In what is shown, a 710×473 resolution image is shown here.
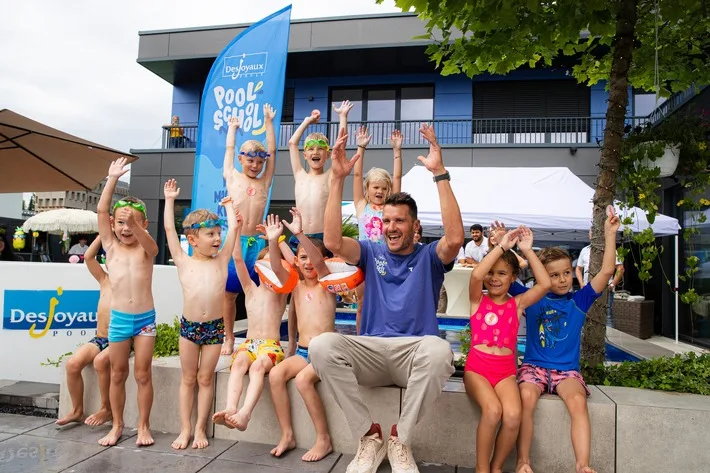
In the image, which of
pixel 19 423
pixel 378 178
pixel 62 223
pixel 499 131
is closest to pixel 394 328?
pixel 378 178

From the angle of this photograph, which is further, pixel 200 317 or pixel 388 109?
pixel 388 109

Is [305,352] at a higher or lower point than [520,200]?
lower

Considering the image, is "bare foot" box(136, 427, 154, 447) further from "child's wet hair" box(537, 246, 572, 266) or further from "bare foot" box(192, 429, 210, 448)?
"child's wet hair" box(537, 246, 572, 266)

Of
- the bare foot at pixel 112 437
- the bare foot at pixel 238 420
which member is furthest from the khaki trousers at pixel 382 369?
the bare foot at pixel 112 437

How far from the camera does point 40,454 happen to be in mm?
3359

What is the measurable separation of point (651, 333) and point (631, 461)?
7.43 meters

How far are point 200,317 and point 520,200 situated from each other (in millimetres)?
5863

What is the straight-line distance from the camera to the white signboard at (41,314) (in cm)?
529

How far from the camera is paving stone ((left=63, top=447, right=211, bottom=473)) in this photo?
3.12 metres

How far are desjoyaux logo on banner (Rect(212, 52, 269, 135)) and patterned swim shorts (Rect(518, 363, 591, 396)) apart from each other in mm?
4141

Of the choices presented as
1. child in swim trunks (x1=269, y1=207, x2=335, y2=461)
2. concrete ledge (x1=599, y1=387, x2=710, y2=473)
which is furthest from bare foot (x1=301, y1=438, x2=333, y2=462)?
concrete ledge (x1=599, y1=387, x2=710, y2=473)

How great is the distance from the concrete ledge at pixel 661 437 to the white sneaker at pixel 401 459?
51.7 inches

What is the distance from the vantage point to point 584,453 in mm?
2957

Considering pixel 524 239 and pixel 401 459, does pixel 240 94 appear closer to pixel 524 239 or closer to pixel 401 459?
pixel 524 239
